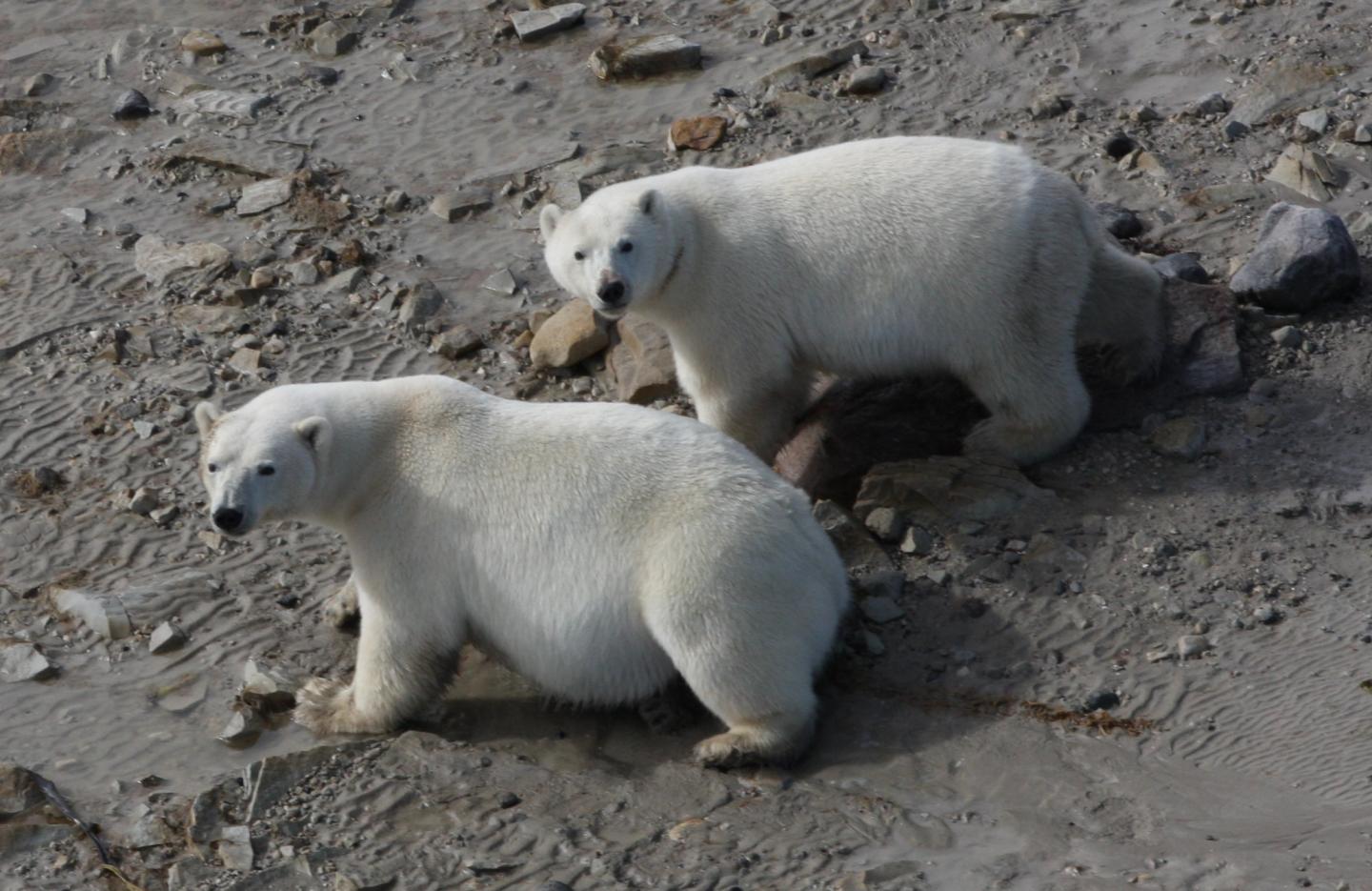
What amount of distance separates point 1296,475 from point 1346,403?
78 cm

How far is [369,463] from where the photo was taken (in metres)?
7.90

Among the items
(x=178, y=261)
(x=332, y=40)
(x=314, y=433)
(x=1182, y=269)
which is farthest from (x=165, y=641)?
(x=332, y=40)

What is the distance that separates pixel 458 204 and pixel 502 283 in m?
1.18

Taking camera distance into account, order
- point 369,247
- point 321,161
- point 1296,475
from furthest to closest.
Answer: point 321,161 → point 369,247 → point 1296,475

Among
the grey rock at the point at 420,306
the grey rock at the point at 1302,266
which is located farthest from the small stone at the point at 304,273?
the grey rock at the point at 1302,266

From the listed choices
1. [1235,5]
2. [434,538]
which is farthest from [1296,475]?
[1235,5]

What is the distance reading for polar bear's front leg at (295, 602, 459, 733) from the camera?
7773 mm

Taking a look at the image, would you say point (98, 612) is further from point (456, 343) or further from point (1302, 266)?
point (1302, 266)

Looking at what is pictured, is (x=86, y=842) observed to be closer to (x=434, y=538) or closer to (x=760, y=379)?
Answer: (x=434, y=538)

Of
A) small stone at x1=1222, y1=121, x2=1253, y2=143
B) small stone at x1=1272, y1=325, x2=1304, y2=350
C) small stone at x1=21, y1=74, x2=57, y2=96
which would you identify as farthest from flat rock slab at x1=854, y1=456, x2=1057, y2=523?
small stone at x1=21, y1=74, x2=57, y2=96

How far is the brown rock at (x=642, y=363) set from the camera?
1018 cm

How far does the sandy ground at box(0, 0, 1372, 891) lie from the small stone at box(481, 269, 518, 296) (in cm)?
8

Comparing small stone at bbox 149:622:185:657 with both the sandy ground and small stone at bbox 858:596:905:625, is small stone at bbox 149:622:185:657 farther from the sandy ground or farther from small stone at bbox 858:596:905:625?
small stone at bbox 858:596:905:625

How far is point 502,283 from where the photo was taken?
11.4m
